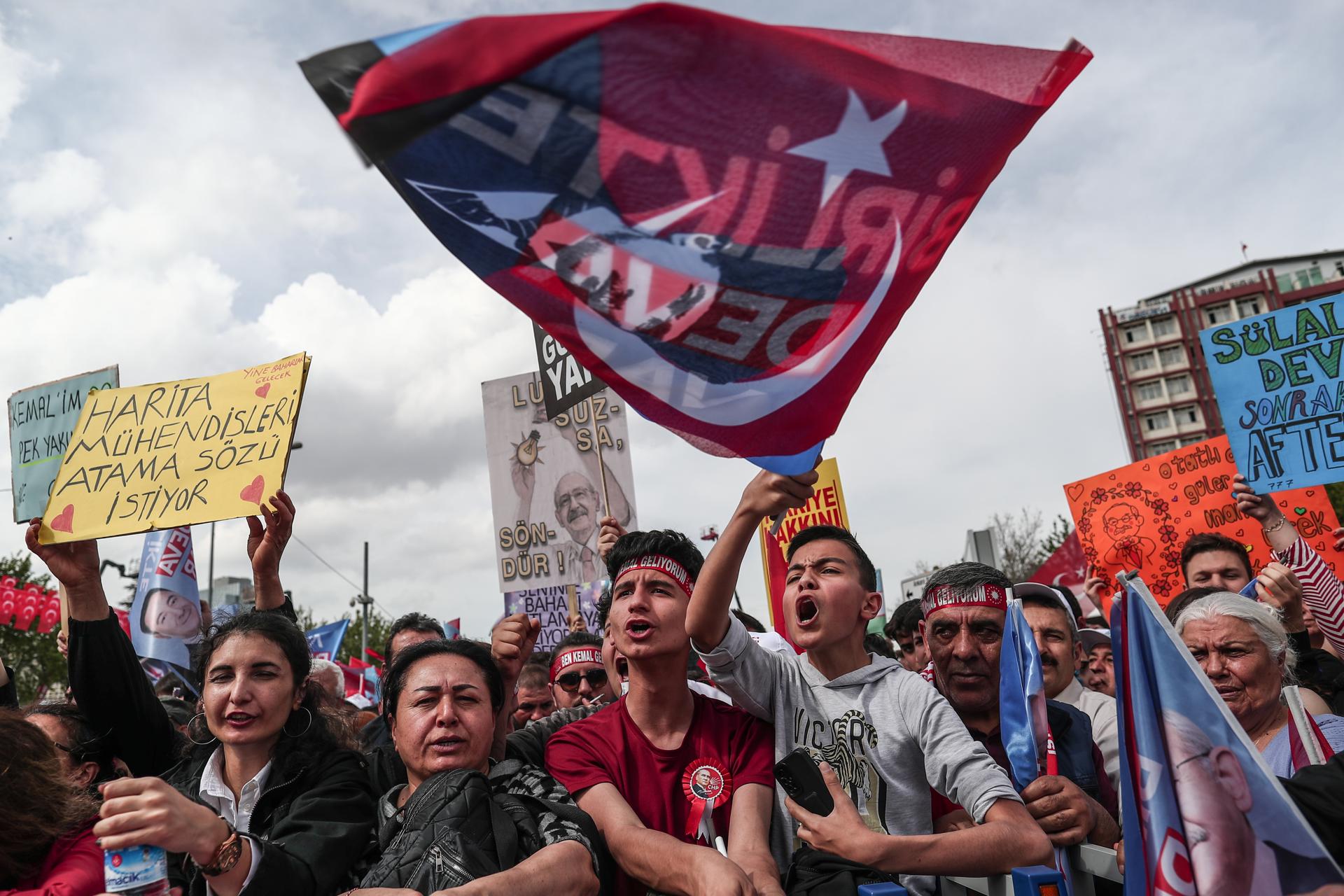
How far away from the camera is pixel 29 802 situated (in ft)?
9.14

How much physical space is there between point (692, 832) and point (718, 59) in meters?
2.20

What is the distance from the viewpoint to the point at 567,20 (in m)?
2.09

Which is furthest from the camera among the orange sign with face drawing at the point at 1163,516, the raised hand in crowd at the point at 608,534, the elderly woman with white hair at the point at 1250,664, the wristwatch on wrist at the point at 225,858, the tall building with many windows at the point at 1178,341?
the tall building with many windows at the point at 1178,341

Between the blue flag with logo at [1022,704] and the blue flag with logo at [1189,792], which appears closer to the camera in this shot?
the blue flag with logo at [1189,792]

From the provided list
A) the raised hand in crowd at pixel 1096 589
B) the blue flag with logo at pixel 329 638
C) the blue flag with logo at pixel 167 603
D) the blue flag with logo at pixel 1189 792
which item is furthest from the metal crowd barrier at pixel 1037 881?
the blue flag with logo at pixel 329 638

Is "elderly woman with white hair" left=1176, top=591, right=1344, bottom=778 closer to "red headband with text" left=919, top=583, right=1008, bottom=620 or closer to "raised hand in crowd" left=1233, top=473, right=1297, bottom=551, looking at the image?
"red headband with text" left=919, top=583, right=1008, bottom=620

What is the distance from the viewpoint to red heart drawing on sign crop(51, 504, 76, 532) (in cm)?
384

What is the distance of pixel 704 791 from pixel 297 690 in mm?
1466

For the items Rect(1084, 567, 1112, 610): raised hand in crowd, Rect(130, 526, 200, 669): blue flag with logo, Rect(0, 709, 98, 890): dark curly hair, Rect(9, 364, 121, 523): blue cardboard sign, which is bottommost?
Rect(0, 709, 98, 890): dark curly hair

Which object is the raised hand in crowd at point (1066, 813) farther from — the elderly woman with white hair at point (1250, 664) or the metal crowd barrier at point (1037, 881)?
the elderly woman with white hair at point (1250, 664)

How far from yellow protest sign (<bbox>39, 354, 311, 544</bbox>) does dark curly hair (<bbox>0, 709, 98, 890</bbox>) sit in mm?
1085

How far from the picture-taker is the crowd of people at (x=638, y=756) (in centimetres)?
254

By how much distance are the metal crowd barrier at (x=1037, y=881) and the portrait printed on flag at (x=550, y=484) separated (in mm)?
4283

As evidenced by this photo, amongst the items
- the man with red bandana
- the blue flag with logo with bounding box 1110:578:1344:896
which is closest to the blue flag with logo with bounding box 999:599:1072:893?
the man with red bandana
